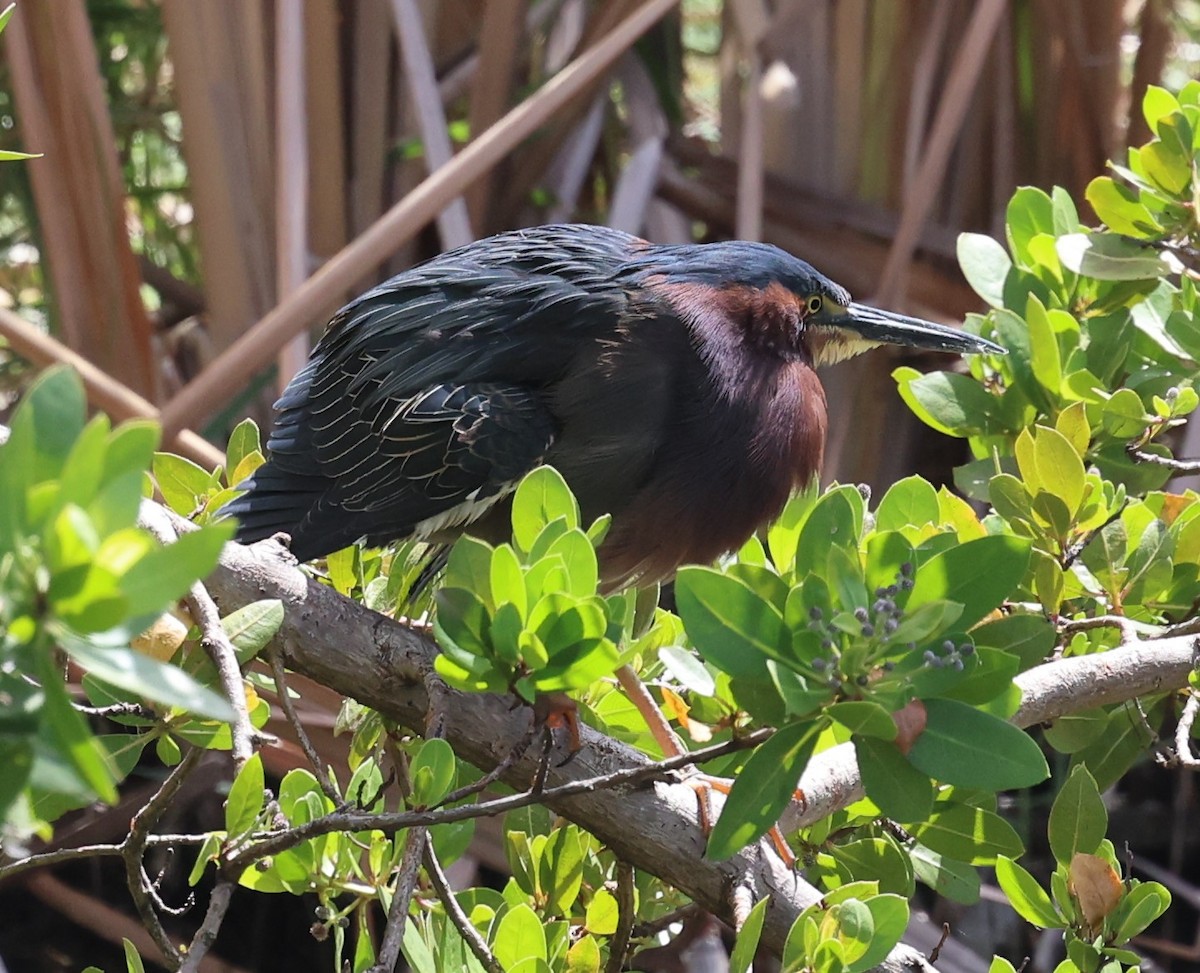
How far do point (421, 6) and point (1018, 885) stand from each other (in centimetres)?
249

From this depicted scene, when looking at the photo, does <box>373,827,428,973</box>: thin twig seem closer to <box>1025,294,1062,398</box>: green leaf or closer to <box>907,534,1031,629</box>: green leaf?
<box>907,534,1031,629</box>: green leaf

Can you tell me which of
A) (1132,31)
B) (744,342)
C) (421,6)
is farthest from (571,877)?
(1132,31)

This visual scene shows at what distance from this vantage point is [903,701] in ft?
2.93

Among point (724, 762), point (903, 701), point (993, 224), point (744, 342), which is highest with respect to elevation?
point (903, 701)

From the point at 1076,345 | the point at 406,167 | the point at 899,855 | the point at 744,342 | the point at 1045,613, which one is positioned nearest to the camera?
the point at 899,855

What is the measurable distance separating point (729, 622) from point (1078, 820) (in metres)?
0.53

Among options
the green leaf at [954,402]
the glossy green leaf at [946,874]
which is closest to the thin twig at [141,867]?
the glossy green leaf at [946,874]

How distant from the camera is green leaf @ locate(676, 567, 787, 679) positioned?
2.95ft

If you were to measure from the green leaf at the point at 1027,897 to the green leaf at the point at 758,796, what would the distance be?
0.39 m

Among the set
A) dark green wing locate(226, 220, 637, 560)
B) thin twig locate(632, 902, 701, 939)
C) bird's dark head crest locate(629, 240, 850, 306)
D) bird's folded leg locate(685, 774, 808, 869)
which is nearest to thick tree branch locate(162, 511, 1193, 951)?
bird's folded leg locate(685, 774, 808, 869)

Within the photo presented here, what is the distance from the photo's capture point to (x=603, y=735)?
1.31m

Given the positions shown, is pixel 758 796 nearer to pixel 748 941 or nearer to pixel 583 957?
pixel 748 941

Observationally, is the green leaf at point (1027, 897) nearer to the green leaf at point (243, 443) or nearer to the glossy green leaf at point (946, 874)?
the glossy green leaf at point (946, 874)

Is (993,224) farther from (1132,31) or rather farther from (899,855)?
(899,855)
